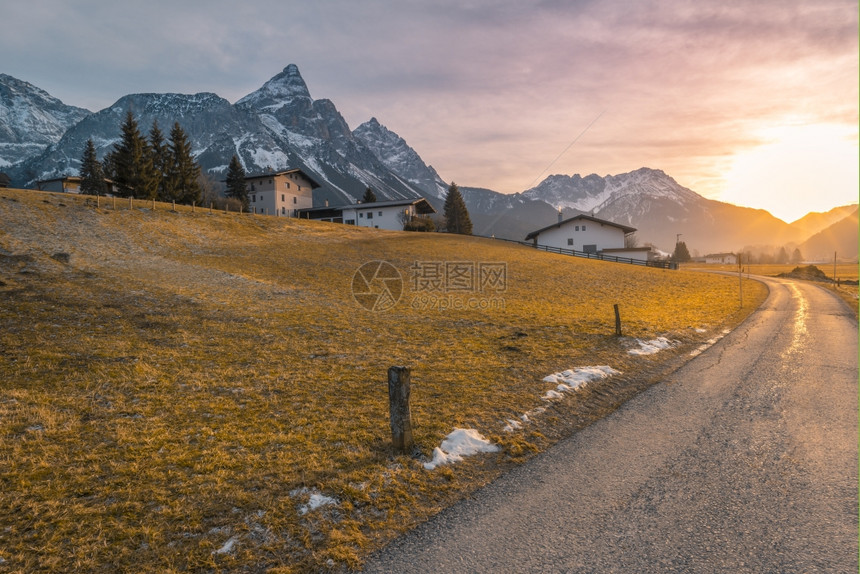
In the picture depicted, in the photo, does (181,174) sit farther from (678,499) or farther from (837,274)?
(837,274)

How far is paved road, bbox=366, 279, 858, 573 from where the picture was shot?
4.70 metres

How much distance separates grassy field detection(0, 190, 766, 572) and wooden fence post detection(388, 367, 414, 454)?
26 centimetres

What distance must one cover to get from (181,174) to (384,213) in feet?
117

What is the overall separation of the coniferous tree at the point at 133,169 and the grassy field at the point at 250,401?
119 ft

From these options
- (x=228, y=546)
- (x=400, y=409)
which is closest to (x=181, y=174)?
(x=400, y=409)

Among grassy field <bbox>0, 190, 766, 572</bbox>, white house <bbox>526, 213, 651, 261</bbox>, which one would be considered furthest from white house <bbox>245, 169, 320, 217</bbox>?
grassy field <bbox>0, 190, 766, 572</bbox>

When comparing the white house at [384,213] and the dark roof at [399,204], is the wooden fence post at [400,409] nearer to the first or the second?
the white house at [384,213]

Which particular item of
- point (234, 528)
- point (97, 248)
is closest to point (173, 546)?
point (234, 528)

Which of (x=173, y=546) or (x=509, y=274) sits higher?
(x=509, y=274)

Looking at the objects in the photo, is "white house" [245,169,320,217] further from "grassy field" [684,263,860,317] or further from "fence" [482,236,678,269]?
"grassy field" [684,263,860,317]

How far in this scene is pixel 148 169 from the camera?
59094 millimetres

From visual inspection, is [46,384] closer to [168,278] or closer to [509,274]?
[168,278]

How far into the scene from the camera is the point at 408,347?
48.0 feet

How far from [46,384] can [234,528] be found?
8039 mm
